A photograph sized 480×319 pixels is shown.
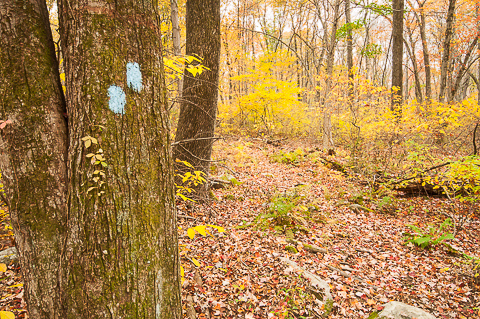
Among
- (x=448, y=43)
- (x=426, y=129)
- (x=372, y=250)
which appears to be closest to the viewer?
(x=372, y=250)

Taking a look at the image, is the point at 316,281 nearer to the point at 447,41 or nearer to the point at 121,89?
the point at 121,89

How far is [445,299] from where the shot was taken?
3.23 meters

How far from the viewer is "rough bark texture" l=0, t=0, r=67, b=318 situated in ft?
4.68

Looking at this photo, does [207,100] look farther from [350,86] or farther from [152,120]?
[350,86]

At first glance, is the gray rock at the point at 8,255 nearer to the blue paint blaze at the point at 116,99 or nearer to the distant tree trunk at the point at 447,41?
the blue paint blaze at the point at 116,99

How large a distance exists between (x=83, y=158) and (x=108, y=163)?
0.15 m

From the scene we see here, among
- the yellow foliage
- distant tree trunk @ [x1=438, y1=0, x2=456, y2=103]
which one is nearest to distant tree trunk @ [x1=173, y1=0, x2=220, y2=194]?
the yellow foliage

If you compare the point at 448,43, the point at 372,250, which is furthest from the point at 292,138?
the point at 372,250

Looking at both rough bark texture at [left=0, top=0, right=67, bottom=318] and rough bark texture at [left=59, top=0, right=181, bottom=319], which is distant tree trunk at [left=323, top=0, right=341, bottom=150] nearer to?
rough bark texture at [left=59, top=0, right=181, bottom=319]

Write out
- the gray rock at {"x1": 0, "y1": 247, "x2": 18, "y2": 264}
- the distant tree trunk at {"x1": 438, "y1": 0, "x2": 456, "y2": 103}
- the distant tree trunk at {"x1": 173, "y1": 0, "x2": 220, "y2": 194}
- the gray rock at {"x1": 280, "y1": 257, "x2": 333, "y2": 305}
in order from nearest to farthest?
the gray rock at {"x1": 0, "y1": 247, "x2": 18, "y2": 264} < the gray rock at {"x1": 280, "y1": 257, "x2": 333, "y2": 305} < the distant tree trunk at {"x1": 173, "y1": 0, "x2": 220, "y2": 194} < the distant tree trunk at {"x1": 438, "y1": 0, "x2": 456, "y2": 103}

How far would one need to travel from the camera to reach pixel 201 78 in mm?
4516

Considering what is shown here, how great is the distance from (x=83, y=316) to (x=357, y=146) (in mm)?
8320

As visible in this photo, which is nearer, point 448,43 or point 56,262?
point 56,262

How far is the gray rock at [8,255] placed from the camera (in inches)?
112
